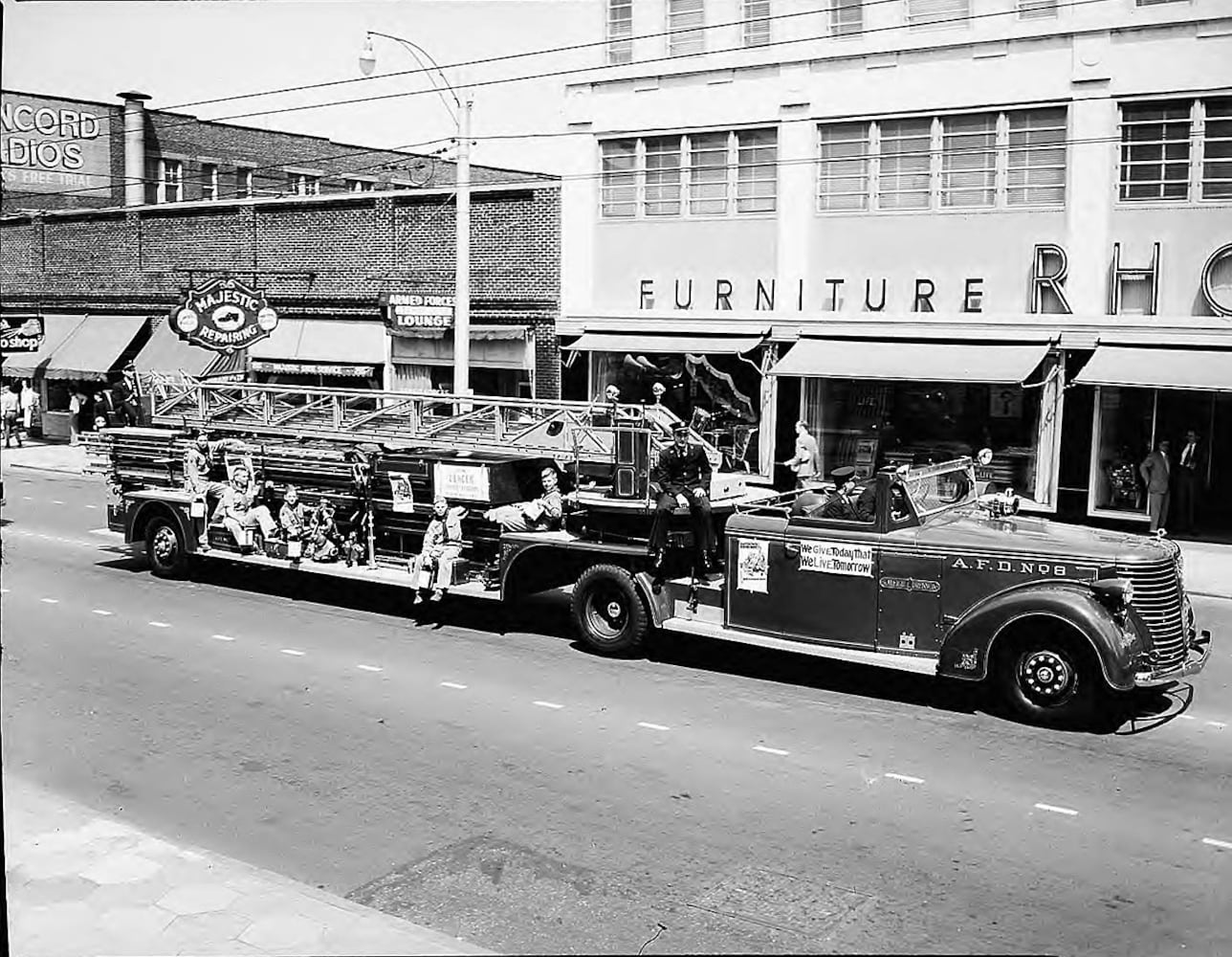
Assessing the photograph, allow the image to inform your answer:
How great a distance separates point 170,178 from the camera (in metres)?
40.7

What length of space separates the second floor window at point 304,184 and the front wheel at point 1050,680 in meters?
37.7

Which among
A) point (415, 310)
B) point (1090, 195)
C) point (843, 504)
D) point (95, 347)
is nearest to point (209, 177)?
point (95, 347)

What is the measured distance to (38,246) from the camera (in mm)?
38344

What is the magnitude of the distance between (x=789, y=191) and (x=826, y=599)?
44.2ft

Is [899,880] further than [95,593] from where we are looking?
No

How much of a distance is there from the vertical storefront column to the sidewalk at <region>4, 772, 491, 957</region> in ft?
54.0

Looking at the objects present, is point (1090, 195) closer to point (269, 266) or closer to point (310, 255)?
point (310, 255)

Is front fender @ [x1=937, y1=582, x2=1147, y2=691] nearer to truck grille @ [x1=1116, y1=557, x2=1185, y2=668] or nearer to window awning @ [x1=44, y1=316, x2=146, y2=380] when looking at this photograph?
truck grille @ [x1=1116, y1=557, x2=1185, y2=668]

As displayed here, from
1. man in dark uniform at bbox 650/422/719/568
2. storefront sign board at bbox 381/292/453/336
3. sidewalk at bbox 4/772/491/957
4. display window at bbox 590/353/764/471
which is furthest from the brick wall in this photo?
sidewalk at bbox 4/772/491/957

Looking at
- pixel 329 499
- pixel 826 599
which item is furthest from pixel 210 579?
pixel 826 599

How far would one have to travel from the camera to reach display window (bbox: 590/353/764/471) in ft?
78.2

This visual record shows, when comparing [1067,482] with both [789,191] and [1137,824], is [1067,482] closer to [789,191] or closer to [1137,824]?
[789,191]

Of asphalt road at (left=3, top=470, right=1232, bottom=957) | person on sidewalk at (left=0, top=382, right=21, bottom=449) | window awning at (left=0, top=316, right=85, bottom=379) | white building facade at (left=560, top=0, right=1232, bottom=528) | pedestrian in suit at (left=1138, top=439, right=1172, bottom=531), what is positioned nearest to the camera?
asphalt road at (left=3, top=470, right=1232, bottom=957)

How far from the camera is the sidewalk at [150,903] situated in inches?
209
